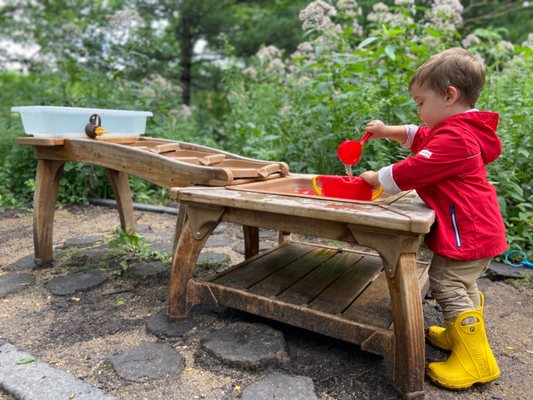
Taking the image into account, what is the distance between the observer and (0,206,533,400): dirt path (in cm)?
143

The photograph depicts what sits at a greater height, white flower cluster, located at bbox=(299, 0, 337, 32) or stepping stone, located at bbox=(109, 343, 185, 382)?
white flower cluster, located at bbox=(299, 0, 337, 32)

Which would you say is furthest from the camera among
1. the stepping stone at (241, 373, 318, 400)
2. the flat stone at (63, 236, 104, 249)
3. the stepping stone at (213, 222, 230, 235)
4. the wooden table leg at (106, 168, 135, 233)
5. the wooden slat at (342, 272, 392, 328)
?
the stepping stone at (213, 222, 230, 235)

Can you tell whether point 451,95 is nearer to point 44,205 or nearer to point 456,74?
point 456,74

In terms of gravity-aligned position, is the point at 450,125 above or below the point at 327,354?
above

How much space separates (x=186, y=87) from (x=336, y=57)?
5.46 m

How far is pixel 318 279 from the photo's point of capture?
Answer: 1959mm

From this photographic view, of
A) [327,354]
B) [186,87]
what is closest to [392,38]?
[327,354]

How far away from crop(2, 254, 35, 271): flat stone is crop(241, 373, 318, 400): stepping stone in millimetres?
1860

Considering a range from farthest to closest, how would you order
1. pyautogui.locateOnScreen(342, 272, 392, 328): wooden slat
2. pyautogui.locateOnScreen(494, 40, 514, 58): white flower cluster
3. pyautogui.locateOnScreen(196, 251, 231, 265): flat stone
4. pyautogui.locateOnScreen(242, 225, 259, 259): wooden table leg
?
pyautogui.locateOnScreen(494, 40, 514, 58): white flower cluster, pyautogui.locateOnScreen(196, 251, 231, 265): flat stone, pyautogui.locateOnScreen(242, 225, 259, 259): wooden table leg, pyautogui.locateOnScreen(342, 272, 392, 328): wooden slat

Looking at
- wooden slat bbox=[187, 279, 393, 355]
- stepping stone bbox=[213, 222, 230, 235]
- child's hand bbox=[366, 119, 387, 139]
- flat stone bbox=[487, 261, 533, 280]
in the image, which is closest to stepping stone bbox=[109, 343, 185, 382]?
wooden slat bbox=[187, 279, 393, 355]

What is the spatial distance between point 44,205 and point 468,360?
2332 millimetres

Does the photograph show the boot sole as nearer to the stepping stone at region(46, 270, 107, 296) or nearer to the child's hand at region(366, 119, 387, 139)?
the child's hand at region(366, 119, 387, 139)

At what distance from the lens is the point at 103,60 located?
591cm

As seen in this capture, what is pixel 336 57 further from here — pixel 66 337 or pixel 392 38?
pixel 66 337
